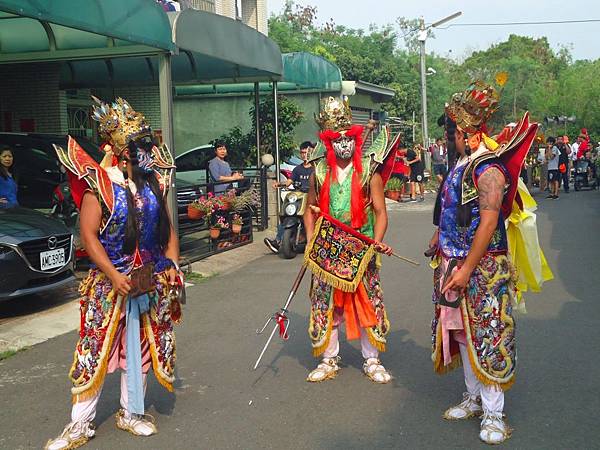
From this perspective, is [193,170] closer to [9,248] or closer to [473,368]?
[9,248]

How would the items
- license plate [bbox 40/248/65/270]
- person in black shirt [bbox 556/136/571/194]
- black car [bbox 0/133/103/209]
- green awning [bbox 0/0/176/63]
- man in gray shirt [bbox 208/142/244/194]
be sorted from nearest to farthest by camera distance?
green awning [bbox 0/0/176/63] < license plate [bbox 40/248/65/270] < black car [bbox 0/133/103/209] < man in gray shirt [bbox 208/142/244/194] < person in black shirt [bbox 556/136/571/194]

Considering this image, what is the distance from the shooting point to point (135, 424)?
15.3ft

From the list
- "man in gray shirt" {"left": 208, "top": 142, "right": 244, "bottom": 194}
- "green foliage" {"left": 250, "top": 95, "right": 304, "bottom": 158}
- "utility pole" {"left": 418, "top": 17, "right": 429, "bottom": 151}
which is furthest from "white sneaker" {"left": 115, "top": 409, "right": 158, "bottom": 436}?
"utility pole" {"left": 418, "top": 17, "right": 429, "bottom": 151}

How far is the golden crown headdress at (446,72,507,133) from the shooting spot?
173 inches

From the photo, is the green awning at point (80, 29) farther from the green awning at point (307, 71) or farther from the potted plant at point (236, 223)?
the green awning at point (307, 71)

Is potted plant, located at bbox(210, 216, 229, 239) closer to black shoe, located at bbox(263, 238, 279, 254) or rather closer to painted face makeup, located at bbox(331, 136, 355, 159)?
black shoe, located at bbox(263, 238, 279, 254)

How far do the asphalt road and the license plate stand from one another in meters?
1.23

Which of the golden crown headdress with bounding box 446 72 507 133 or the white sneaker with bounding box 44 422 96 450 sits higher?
the golden crown headdress with bounding box 446 72 507 133

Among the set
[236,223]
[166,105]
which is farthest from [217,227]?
[166,105]

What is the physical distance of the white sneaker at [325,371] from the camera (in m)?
5.58

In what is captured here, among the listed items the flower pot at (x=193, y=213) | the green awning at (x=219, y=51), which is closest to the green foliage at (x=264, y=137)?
the green awning at (x=219, y=51)

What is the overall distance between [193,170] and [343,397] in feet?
42.6

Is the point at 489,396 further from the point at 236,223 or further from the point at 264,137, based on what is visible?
the point at 264,137

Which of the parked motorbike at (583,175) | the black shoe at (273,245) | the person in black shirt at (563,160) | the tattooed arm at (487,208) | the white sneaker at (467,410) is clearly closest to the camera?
the tattooed arm at (487,208)
